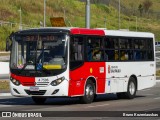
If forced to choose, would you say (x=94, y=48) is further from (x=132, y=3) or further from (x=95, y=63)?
(x=132, y=3)

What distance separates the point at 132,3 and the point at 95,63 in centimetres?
14736

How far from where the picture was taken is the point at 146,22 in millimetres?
128625

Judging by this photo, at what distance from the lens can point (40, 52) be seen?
22.6m

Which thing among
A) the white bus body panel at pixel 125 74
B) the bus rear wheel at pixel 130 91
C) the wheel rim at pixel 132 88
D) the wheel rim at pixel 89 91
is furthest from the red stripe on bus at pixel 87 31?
the wheel rim at pixel 132 88

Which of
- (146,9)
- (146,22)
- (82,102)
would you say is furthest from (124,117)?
(146,9)

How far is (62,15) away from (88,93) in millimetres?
87712

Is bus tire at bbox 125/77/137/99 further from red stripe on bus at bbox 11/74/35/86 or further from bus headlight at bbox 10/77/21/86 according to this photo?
bus headlight at bbox 10/77/21/86

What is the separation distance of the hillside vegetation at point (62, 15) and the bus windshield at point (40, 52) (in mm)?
59831

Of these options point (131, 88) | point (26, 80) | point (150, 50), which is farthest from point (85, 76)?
point (150, 50)

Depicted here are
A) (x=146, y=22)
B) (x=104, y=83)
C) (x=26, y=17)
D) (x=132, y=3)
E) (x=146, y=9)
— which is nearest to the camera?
(x=104, y=83)

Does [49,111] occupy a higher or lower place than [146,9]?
lower

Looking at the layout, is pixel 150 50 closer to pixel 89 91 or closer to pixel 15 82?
pixel 89 91

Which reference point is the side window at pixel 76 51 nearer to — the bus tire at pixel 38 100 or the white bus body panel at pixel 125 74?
the white bus body panel at pixel 125 74

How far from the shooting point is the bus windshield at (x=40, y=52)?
73.4 feet
